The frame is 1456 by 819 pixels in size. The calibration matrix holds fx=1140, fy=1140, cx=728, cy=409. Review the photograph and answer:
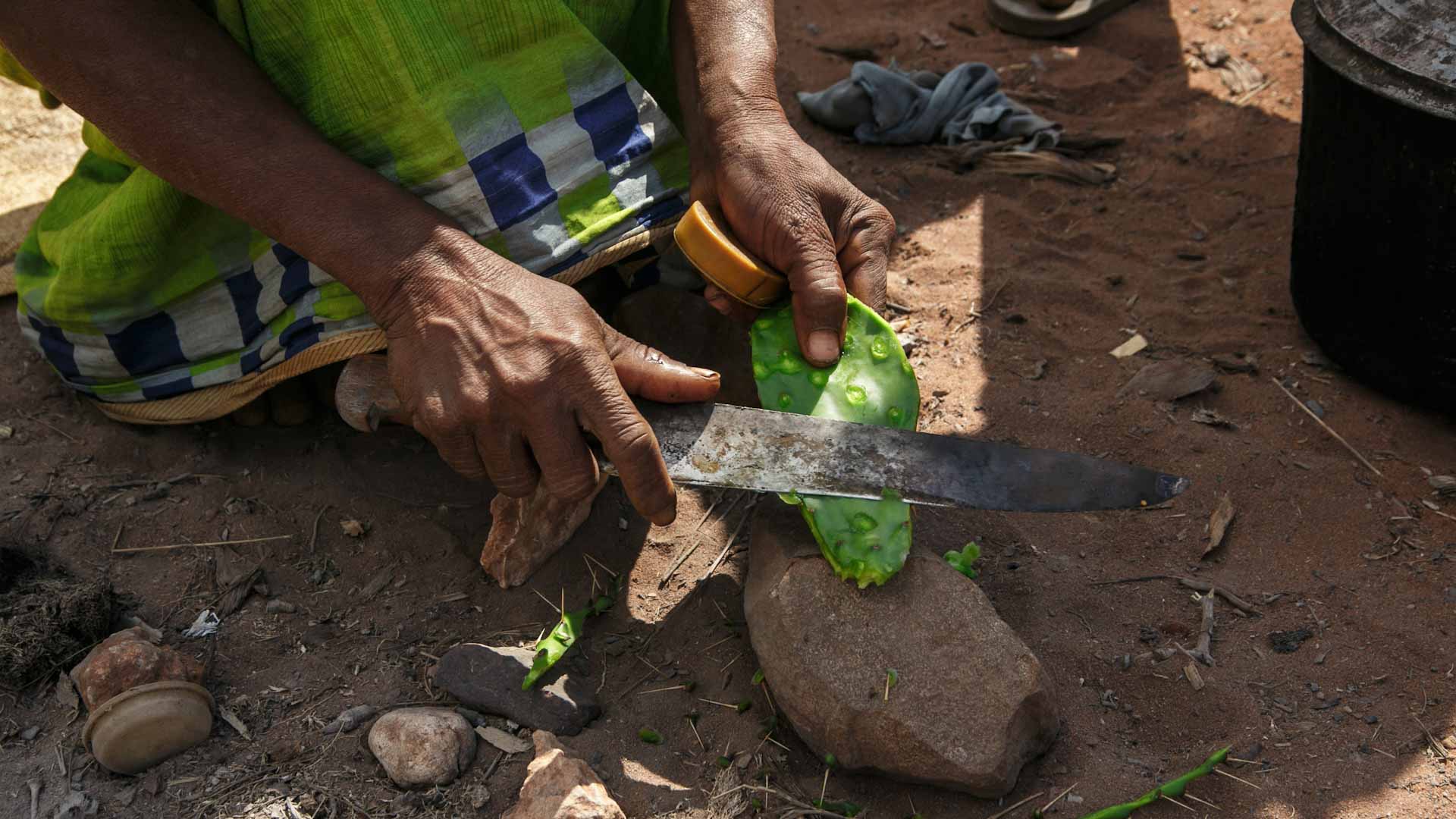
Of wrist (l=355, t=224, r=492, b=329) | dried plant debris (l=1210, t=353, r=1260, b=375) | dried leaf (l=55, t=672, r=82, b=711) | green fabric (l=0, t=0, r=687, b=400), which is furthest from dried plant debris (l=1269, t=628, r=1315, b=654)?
dried leaf (l=55, t=672, r=82, b=711)

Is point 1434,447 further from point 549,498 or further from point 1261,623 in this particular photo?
point 549,498

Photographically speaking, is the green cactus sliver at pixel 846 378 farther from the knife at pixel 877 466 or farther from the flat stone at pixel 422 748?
the flat stone at pixel 422 748

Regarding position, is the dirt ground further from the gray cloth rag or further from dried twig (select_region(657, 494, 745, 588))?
the gray cloth rag

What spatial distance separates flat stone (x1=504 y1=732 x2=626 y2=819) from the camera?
1819mm

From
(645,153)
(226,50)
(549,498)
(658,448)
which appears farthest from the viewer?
(645,153)

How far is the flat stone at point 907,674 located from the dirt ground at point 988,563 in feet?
0.33

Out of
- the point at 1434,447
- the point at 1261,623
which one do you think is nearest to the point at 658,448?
the point at 1261,623

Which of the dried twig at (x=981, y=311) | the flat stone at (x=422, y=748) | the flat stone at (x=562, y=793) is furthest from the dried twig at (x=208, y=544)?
the dried twig at (x=981, y=311)

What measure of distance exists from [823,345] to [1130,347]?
47.1 inches

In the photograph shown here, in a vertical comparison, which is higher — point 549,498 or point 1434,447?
point 549,498

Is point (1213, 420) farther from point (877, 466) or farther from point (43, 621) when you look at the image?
point (43, 621)

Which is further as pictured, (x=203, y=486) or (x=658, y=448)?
(x=203, y=486)

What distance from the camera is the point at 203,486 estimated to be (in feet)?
8.54

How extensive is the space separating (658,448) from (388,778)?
2.46ft
